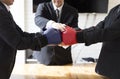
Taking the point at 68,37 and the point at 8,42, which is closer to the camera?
the point at 8,42

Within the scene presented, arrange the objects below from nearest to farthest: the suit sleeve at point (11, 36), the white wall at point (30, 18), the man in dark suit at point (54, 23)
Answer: the suit sleeve at point (11, 36) < the man in dark suit at point (54, 23) < the white wall at point (30, 18)

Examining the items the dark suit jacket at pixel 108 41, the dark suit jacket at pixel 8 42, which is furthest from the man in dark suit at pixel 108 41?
the dark suit jacket at pixel 8 42

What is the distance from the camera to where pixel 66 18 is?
2.56 m

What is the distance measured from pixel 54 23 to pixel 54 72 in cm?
40

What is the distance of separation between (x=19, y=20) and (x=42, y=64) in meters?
1.88

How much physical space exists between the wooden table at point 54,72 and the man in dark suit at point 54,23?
0.11m

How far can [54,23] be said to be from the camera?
2047mm

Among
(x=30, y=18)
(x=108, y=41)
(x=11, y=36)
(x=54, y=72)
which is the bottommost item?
(x=30, y=18)

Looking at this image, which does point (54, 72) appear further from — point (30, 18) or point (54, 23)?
point (30, 18)

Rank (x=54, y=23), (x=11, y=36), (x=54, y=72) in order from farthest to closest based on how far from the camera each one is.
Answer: (x=54, y=23) < (x=54, y=72) < (x=11, y=36)

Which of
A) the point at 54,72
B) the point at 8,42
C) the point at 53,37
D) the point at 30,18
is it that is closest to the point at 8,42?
the point at 8,42

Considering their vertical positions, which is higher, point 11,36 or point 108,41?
point 11,36

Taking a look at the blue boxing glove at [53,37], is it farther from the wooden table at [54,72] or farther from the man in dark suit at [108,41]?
the wooden table at [54,72]

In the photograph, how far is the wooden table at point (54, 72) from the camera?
180 cm
